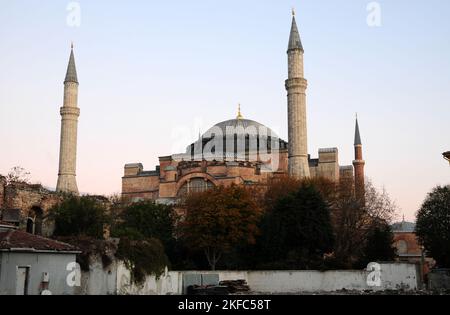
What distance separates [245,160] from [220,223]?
58.4 feet

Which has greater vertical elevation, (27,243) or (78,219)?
(78,219)

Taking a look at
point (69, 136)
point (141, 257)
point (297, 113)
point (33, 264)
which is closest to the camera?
point (33, 264)

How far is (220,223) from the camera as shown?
25.1 metres

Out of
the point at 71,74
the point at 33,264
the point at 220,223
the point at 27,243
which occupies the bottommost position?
the point at 33,264

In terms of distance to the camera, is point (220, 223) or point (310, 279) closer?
point (310, 279)

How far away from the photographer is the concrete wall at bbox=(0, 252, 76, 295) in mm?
13091

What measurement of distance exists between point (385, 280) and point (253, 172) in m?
19.8

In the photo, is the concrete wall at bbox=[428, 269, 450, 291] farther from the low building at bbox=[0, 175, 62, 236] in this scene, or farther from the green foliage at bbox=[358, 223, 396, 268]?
the low building at bbox=[0, 175, 62, 236]

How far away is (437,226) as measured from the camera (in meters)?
24.0

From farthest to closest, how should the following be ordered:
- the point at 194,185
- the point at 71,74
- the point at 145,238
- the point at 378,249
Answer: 1. the point at 194,185
2. the point at 71,74
3. the point at 378,249
4. the point at 145,238

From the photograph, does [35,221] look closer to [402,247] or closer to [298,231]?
[298,231]

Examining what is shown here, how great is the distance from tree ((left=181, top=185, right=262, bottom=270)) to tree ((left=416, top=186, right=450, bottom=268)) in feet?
24.3

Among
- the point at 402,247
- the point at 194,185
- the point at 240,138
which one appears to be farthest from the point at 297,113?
the point at 402,247

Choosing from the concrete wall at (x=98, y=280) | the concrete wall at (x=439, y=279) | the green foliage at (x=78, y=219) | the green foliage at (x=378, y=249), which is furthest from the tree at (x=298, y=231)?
the concrete wall at (x=98, y=280)
